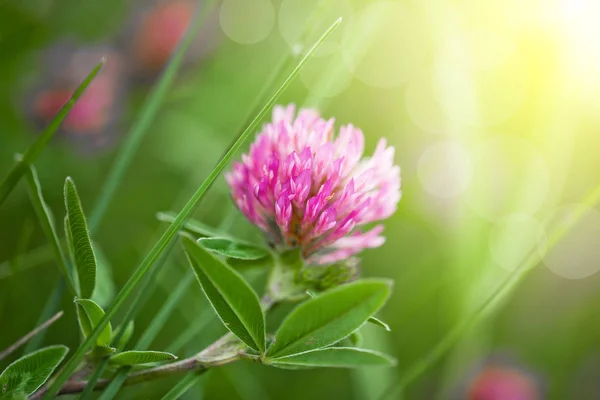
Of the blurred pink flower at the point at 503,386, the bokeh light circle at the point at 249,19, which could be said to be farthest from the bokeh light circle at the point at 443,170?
the bokeh light circle at the point at 249,19

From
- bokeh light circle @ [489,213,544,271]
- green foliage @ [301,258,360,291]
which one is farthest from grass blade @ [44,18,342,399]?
bokeh light circle @ [489,213,544,271]

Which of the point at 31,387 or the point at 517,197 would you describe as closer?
the point at 31,387

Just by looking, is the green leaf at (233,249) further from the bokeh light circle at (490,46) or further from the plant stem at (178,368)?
the bokeh light circle at (490,46)

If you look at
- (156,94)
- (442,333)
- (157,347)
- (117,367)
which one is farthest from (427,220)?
(117,367)

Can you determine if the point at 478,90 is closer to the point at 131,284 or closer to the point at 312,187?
the point at 312,187

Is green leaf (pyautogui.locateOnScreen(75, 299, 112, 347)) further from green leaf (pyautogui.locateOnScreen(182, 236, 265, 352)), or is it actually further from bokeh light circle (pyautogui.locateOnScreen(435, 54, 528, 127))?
bokeh light circle (pyautogui.locateOnScreen(435, 54, 528, 127))

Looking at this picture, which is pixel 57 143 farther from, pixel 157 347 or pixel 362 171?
pixel 362 171
